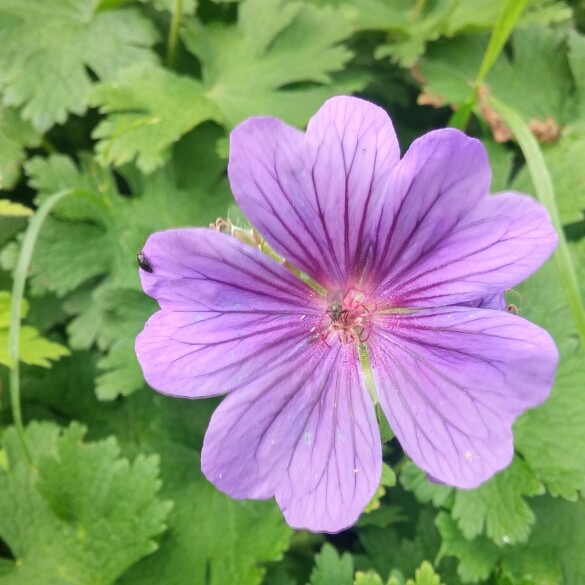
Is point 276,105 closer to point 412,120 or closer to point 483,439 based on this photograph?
point 412,120

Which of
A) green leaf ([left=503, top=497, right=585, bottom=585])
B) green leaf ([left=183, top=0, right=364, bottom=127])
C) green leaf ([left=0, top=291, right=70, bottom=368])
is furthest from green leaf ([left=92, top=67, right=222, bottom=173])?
green leaf ([left=503, top=497, right=585, bottom=585])

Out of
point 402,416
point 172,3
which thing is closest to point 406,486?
point 402,416

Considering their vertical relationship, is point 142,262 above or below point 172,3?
below

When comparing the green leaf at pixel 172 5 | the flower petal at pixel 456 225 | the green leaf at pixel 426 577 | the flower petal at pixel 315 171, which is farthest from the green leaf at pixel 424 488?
the green leaf at pixel 172 5

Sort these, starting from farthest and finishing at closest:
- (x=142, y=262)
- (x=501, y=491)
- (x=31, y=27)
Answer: (x=31, y=27) → (x=501, y=491) → (x=142, y=262)

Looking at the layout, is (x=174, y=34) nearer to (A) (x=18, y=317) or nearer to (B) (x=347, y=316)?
(A) (x=18, y=317)

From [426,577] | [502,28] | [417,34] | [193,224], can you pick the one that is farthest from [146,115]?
[426,577]
